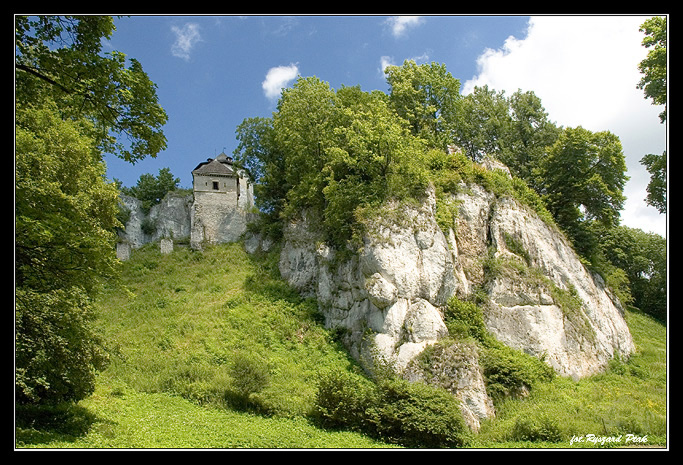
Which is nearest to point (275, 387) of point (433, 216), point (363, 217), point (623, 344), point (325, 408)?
point (325, 408)

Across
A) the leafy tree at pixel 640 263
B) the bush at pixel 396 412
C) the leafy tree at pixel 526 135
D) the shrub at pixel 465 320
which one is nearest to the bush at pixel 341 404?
the bush at pixel 396 412

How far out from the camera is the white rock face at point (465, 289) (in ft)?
62.8

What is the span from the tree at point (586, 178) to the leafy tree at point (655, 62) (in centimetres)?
1185

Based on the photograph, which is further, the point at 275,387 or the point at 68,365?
the point at 275,387

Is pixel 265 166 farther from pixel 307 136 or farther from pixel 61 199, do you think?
pixel 61 199

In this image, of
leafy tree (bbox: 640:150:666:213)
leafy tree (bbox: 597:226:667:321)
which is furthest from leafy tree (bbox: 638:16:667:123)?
leafy tree (bbox: 597:226:667:321)

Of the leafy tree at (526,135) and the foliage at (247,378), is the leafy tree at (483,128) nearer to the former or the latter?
the leafy tree at (526,135)

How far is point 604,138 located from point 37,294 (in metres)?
31.3

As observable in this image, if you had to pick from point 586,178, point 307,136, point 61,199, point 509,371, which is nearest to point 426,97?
point 307,136

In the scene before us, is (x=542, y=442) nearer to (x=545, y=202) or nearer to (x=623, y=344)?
(x=623, y=344)

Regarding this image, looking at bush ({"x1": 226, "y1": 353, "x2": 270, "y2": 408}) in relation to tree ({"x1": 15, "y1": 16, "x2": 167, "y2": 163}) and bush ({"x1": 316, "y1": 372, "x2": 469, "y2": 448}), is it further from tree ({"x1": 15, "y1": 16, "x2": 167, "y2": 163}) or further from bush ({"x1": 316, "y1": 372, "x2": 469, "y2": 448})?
tree ({"x1": 15, "y1": 16, "x2": 167, "y2": 163})

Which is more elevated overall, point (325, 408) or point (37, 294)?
point (37, 294)
